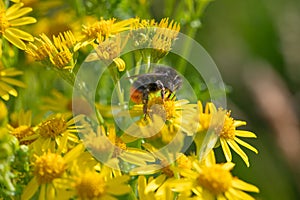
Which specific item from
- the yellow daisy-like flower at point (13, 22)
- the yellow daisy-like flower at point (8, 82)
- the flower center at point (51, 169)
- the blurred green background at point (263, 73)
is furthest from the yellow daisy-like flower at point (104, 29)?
the blurred green background at point (263, 73)

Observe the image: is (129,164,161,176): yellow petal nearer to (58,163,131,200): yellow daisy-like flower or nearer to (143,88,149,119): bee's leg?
(58,163,131,200): yellow daisy-like flower

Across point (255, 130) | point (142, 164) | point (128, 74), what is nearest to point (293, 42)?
point (255, 130)

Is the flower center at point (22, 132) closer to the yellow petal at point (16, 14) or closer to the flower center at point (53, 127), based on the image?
the flower center at point (53, 127)

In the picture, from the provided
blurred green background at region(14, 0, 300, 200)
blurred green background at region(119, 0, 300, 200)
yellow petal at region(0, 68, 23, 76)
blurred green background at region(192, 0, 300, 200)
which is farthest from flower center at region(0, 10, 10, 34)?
blurred green background at region(192, 0, 300, 200)

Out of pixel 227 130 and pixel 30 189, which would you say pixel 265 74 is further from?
pixel 30 189

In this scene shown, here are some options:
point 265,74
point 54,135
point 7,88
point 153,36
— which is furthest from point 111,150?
point 265,74

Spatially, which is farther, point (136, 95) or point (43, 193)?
point (136, 95)

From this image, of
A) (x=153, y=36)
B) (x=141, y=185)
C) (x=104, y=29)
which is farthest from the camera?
(x=104, y=29)
